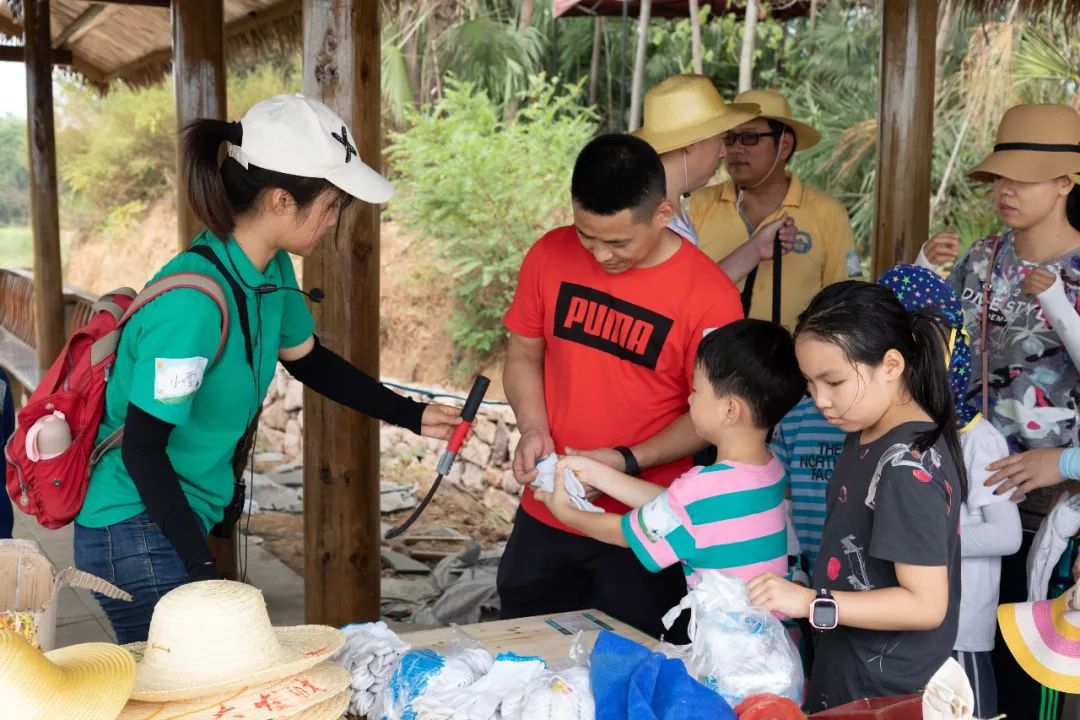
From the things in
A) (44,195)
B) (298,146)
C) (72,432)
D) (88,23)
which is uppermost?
(88,23)

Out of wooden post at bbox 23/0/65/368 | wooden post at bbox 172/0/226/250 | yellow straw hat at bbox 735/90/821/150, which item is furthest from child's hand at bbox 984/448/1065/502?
wooden post at bbox 23/0/65/368

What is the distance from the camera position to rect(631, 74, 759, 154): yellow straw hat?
9.34 feet

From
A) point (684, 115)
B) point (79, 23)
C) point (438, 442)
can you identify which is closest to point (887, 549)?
point (684, 115)

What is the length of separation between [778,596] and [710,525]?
0.41m

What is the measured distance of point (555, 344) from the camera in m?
2.66

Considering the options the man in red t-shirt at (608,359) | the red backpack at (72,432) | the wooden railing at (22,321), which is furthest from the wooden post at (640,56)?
Answer: the red backpack at (72,432)

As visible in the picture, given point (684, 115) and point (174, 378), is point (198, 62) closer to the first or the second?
point (684, 115)

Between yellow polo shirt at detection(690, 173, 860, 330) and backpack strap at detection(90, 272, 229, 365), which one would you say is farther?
yellow polo shirt at detection(690, 173, 860, 330)

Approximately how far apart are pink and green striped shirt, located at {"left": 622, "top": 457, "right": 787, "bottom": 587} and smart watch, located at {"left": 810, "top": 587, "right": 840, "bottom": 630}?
0.34 m

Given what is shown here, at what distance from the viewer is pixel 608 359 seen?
2.56m

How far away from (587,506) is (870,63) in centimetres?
1114

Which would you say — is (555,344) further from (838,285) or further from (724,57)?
(724,57)

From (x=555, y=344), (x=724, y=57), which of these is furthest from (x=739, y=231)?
(x=724, y=57)

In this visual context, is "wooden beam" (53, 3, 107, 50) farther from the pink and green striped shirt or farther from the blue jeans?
the pink and green striped shirt
